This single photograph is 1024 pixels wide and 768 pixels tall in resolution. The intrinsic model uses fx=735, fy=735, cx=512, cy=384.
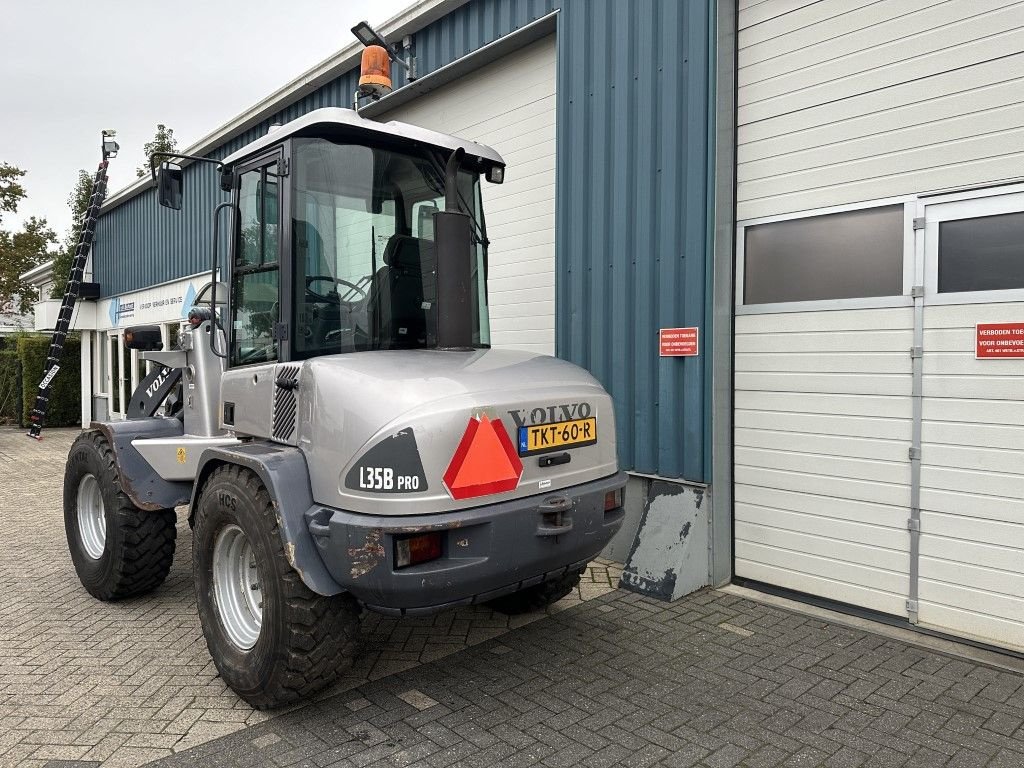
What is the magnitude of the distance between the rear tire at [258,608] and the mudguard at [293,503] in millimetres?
102

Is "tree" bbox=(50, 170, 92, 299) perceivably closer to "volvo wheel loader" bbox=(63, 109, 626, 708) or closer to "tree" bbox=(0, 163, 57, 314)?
"tree" bbox=(0, 163, 57, 314)

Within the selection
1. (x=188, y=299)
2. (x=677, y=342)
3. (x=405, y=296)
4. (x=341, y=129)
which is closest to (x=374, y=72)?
(x=341, y=129)

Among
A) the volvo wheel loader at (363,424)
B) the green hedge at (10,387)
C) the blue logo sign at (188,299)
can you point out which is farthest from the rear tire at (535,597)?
the green hedge at (10,387)

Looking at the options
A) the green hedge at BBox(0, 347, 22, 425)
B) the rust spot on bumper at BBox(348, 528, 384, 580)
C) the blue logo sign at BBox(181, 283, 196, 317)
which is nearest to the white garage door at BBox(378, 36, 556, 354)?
the rust spot on bumper at BBox(348, 528, 384, 580)

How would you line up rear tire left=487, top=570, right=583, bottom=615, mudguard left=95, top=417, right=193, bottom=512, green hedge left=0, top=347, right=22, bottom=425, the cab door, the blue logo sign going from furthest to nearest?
green hedge left=0, top=347, right=22, bottom=425
the blue logo sign
mudguard left=95, top=417, right=193, bottom=512
rear tire left=487, top=570, right=583, bottom=615
the cab door

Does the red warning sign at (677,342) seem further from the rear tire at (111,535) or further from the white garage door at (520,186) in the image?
the rear tire at (111,535)

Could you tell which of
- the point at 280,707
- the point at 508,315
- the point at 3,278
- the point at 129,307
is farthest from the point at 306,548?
the point at 3,278

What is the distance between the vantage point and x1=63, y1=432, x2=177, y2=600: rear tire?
15.6 feet

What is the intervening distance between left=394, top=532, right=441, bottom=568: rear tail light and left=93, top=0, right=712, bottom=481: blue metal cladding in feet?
9.26

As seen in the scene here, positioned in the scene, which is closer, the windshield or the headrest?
the windshield

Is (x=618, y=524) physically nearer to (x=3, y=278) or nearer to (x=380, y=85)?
(x=380, y=85)

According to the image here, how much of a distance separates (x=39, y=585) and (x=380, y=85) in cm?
444

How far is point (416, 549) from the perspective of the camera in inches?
119

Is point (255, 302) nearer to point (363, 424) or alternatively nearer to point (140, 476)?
point (363, 424)
